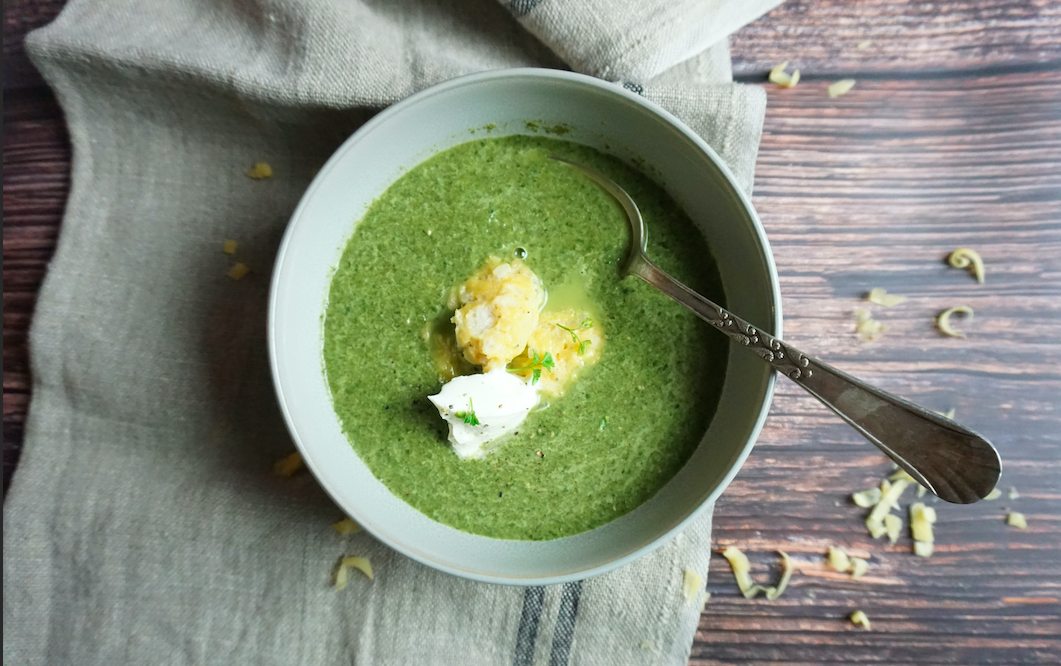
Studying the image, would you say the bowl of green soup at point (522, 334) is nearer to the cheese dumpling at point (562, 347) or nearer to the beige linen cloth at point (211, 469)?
the cheese dumpling at point (562, 347)

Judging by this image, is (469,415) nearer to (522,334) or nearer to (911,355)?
(522,334)

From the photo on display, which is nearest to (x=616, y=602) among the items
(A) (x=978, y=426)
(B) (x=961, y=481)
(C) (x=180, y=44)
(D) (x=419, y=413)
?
(D) (x=419, y=413)

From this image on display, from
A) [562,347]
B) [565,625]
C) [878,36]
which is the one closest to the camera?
[562,347]

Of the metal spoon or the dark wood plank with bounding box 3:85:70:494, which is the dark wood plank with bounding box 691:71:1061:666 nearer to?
the metal spoon

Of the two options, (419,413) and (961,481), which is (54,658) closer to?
(419,413)

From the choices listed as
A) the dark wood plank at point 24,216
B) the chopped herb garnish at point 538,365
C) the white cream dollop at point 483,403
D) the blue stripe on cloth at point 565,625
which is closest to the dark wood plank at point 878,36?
the chopped herb garnish at point 538,365

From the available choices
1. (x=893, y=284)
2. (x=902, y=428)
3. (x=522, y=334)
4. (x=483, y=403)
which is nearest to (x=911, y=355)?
(x=893, y=284)

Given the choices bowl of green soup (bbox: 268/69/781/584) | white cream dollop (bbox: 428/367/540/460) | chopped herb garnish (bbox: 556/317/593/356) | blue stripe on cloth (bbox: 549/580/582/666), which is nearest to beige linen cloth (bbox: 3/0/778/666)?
blue stripe on cloth (bbox: 549/580/582/666)
